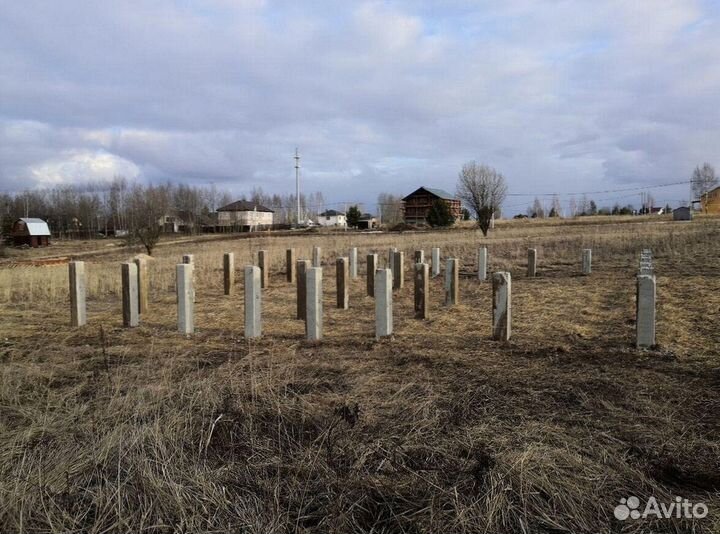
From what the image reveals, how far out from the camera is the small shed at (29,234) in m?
53.7

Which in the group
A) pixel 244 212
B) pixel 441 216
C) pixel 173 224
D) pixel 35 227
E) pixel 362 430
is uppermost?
pixel 244 212

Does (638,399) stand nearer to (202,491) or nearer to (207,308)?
(202,491)

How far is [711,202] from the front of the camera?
65000mm

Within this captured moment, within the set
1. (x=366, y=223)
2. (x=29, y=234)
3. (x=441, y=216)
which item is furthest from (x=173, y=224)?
(x=441, y=216)

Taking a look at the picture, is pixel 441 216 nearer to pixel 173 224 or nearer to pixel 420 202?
pixel 420 202

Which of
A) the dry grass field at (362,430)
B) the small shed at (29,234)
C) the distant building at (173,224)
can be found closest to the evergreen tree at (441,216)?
the distant building at (173,224)

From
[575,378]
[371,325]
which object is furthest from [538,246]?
[575,378]

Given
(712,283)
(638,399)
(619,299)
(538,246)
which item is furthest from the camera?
(538,246)

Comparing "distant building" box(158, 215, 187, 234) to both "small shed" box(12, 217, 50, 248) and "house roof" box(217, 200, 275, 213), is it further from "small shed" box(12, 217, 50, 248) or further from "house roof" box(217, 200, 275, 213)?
"small shed" box(12, 217, 50, 248)

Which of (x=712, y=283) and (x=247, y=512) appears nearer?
(x=247, y=512)

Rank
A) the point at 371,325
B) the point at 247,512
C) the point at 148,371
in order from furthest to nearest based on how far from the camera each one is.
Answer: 1. the point at 371,325
2. the point at 148,371
3. the point at 247,512

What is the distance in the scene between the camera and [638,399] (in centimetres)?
407

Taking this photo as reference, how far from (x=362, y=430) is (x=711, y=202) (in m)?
75.9

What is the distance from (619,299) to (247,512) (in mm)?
8497
